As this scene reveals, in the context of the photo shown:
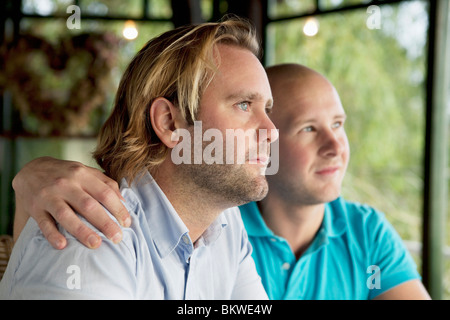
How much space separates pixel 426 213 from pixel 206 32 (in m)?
2.18

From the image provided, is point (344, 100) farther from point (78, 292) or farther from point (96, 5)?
point (78, 292)

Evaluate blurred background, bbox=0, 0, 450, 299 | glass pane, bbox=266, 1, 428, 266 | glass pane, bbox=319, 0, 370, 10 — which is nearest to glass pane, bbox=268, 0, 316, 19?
blurred background, bbox=0, 0, 450, 299

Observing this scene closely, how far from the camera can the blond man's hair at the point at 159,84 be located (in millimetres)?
1495

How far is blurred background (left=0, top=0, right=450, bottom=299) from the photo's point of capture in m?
3.17

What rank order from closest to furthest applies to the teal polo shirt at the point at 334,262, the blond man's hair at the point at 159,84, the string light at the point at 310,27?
the blond man's hair at the point at 159,84, the teal polo shirt at the point at 334,262, the string light at the point at 310,27

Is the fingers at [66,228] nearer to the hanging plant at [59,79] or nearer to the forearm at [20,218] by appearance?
the forearm at [20,218]

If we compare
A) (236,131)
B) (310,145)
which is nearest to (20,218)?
(236,131)

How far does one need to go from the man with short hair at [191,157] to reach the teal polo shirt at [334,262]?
235 mm

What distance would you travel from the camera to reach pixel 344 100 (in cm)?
552

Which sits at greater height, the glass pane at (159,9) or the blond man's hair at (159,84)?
the glass pane at (159,9)

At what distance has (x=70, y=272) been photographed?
1079 mm

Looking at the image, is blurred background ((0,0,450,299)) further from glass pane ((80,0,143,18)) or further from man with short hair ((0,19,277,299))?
man with short hair ((0,19,277,299))

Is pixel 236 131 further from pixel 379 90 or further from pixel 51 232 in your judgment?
pixel 379 90

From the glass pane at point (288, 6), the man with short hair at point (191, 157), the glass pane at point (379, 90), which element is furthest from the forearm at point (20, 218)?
the glass pane at point (379, 90)
